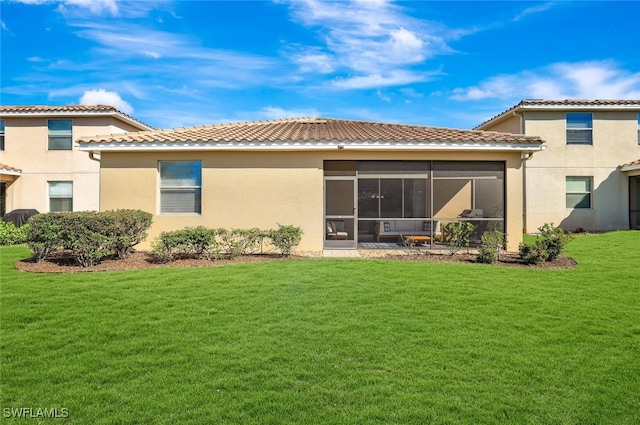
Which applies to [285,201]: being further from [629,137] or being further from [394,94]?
[629,137]

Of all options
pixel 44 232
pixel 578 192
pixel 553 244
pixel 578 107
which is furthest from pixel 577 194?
pixel 44 232

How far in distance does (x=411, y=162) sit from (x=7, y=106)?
65.0 feet

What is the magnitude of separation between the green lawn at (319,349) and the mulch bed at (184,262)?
3.08 feet

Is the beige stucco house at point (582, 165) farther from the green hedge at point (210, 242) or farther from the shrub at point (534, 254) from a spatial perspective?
the green hedge at point (210, 242)

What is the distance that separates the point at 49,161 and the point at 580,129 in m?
25.8

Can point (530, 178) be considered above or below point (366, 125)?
below

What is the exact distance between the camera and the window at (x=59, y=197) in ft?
63.5

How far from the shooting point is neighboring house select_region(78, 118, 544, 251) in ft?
39.0

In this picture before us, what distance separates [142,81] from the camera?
625 inches

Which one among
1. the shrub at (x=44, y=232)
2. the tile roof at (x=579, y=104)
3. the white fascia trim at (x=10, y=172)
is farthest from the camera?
the tile roof at (x=579, y=104)

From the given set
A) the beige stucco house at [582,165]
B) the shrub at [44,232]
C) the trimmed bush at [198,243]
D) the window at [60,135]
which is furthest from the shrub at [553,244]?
the window at [60,135]

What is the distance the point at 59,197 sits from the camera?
19.4 metres

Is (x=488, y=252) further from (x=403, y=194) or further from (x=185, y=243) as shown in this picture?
(x=185, y=243)

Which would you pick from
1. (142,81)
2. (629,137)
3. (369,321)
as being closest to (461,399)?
(369,321)
